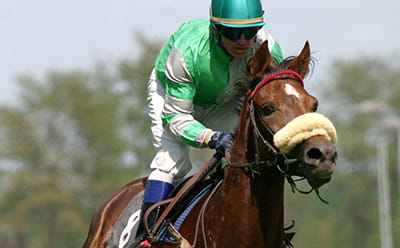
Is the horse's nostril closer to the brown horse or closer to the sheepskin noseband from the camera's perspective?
the brown horse

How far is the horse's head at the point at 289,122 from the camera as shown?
6.45 meters

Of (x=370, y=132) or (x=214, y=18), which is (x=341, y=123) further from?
(x=214, y=18)

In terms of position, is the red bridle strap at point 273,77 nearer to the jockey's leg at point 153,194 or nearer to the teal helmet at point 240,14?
the teal helmet at point 240,14

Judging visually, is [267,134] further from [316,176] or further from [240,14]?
[240,14]

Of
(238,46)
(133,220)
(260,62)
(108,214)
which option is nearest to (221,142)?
(260,62)

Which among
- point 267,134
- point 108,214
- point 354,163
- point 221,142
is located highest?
point 267,134

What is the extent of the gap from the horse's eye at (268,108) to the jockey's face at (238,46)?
45.3 inches

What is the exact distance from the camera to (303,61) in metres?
7.32

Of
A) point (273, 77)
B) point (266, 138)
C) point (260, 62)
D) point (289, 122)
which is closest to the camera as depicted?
point (289, 122)

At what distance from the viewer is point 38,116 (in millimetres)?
51344

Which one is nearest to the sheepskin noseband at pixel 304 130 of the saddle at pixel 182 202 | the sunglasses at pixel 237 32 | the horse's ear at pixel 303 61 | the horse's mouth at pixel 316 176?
the horse's mouth at pixel 316 176

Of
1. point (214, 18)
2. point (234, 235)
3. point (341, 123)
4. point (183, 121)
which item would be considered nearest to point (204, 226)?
point (234, 235)

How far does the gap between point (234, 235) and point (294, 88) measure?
128 cm

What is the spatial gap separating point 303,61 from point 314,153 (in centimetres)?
112
